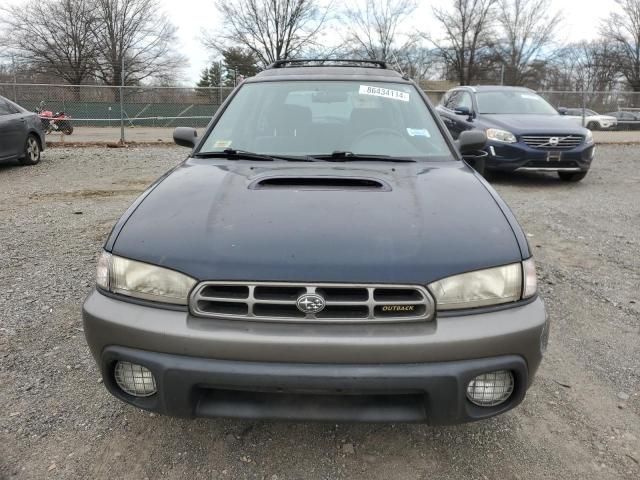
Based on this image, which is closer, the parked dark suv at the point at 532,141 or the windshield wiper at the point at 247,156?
the windshield wiper at the point at 247,156

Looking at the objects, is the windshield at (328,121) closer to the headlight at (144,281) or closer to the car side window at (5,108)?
the headlight at (144,281)

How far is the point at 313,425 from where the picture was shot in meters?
2.36

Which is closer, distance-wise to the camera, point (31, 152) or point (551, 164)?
point (551, 164)

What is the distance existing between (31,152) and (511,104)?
366 inches

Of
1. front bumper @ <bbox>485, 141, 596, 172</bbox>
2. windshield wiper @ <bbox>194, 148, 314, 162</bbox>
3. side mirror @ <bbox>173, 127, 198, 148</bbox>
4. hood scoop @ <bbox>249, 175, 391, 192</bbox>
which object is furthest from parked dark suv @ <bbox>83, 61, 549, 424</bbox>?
front bumper @ <bbox>485, 141, 596, 172</bbox>

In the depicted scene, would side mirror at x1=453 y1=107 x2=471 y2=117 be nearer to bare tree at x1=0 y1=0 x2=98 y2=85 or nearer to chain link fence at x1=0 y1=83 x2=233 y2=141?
chain link fence at x1=0 y1=83 x2=233 y2=141

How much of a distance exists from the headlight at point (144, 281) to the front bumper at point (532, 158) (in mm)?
7272

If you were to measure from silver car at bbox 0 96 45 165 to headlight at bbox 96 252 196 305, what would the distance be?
339 inches

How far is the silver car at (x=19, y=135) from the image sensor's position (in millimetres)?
9031

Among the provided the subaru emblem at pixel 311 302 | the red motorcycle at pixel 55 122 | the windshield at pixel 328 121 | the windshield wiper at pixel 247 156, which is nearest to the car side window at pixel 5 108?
the windshield at pixel 328 121

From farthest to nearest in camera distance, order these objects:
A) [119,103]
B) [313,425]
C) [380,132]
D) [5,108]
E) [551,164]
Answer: [119,103]
[5,108]
[551,164]
[380,132]
[313,425]

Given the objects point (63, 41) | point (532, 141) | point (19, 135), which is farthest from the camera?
point (63, 41)

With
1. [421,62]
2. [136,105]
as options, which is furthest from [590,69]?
[136,105]

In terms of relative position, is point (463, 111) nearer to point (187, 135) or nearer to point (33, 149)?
point (187, 135)
